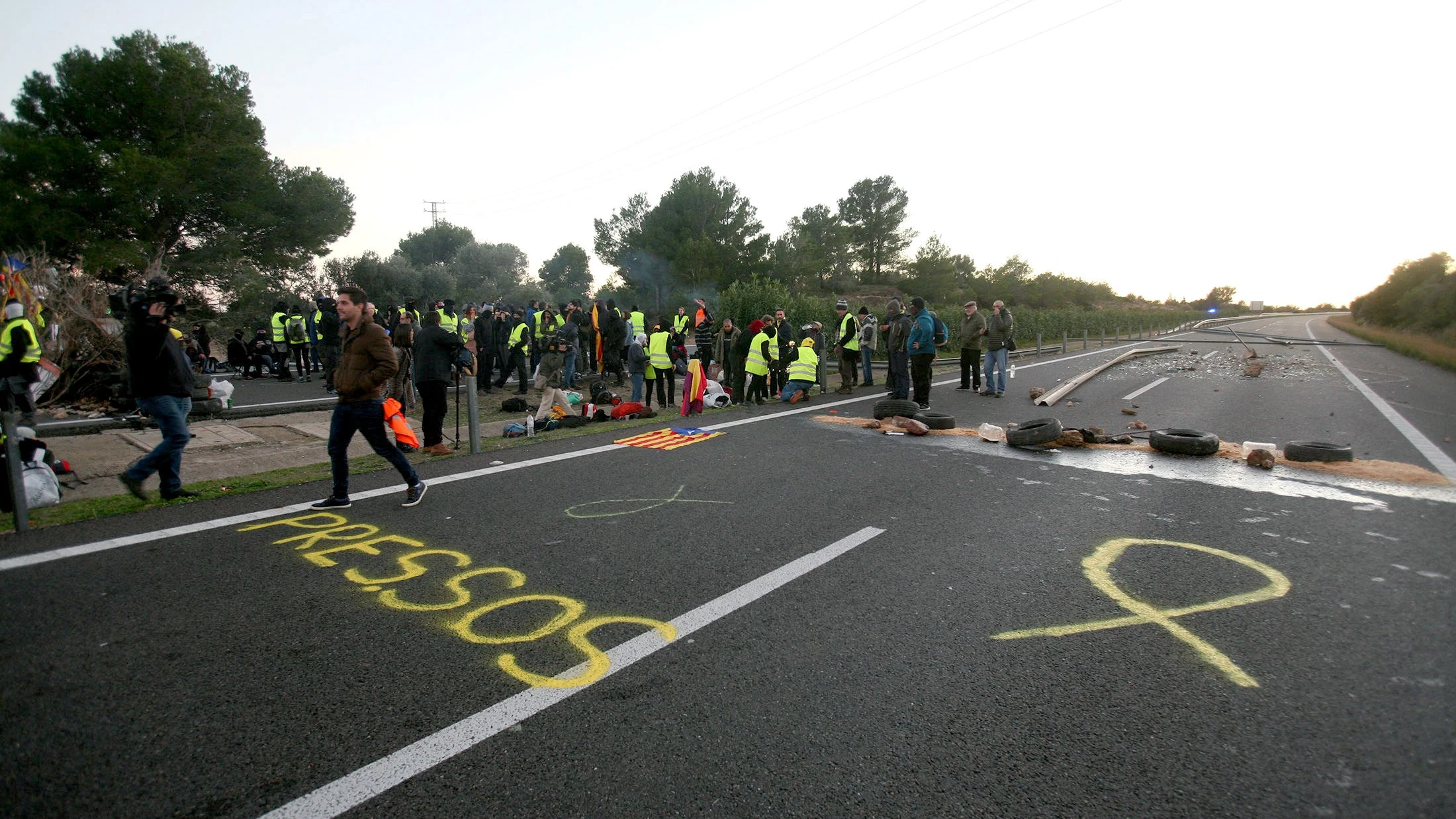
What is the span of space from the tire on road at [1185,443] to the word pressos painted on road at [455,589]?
688 cm

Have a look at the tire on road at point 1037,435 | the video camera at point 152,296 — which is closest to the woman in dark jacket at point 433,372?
the video camera at point 152,296

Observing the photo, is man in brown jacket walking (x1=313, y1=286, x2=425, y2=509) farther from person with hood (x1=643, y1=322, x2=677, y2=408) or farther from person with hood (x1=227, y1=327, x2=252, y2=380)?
person with hood (x1=227, y1=327, x2=252, y2=380)

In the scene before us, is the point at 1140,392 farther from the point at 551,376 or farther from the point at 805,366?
the point at 551,376

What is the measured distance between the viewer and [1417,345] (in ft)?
89.6

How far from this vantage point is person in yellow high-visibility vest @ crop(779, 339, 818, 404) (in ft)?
44.0

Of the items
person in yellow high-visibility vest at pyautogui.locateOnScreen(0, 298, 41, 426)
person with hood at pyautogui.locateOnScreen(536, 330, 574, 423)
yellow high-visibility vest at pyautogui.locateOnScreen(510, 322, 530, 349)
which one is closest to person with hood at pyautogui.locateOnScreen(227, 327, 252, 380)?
yellow high-visibility vest at pyautogui.locateOnScreen(510, 322, 530, 349)

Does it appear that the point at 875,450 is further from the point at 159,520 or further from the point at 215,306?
the point at 215,306

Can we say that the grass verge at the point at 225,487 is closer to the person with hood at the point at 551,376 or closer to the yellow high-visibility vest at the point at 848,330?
the person with hood at the point at 551,376

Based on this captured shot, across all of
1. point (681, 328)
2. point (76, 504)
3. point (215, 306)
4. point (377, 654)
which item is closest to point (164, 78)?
point (215, 306)

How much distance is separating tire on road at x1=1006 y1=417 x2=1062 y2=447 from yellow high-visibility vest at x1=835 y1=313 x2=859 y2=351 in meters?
6.66

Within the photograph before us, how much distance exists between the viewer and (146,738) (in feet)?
8.65

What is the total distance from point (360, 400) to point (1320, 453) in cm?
929

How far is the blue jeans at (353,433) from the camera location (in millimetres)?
5926

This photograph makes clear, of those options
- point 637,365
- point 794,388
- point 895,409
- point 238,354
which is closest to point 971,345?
point 794,388
